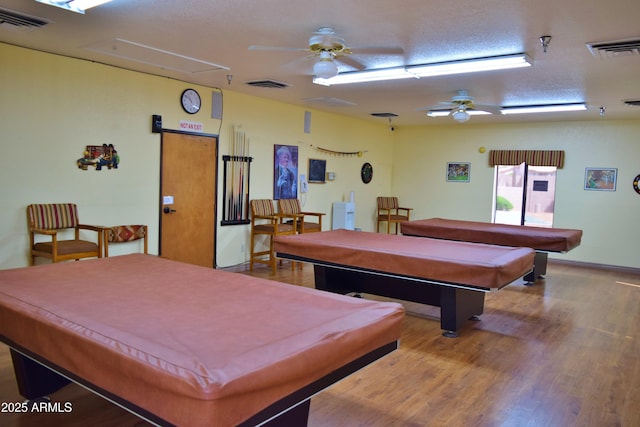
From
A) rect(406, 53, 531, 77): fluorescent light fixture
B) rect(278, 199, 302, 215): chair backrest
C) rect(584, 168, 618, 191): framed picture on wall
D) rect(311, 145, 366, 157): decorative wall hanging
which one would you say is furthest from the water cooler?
rect(584, 168, 618, 191): framed picture on wall

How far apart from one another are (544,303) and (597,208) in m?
3.44

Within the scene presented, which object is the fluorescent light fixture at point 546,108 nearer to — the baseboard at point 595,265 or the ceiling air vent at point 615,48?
the ceiling air vent at point 615,48

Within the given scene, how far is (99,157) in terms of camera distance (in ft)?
17.0

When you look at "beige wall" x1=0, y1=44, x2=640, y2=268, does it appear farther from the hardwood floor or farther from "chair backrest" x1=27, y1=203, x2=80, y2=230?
the hardwood floor

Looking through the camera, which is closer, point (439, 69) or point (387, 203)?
point (439, 69)

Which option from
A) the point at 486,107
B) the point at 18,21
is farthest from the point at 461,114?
the point at 18,21

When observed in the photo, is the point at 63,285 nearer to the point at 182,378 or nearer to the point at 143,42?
the point at 182,378

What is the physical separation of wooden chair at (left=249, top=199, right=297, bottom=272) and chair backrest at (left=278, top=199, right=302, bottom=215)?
0.12 metres

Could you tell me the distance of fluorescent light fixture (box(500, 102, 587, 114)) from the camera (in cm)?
663

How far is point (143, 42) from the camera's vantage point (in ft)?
13.9

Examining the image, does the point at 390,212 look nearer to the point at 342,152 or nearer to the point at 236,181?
the point at 342,152

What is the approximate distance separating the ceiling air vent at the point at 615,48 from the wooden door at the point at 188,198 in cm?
440

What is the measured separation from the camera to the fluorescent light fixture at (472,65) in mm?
4195

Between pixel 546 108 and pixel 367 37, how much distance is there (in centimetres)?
418
